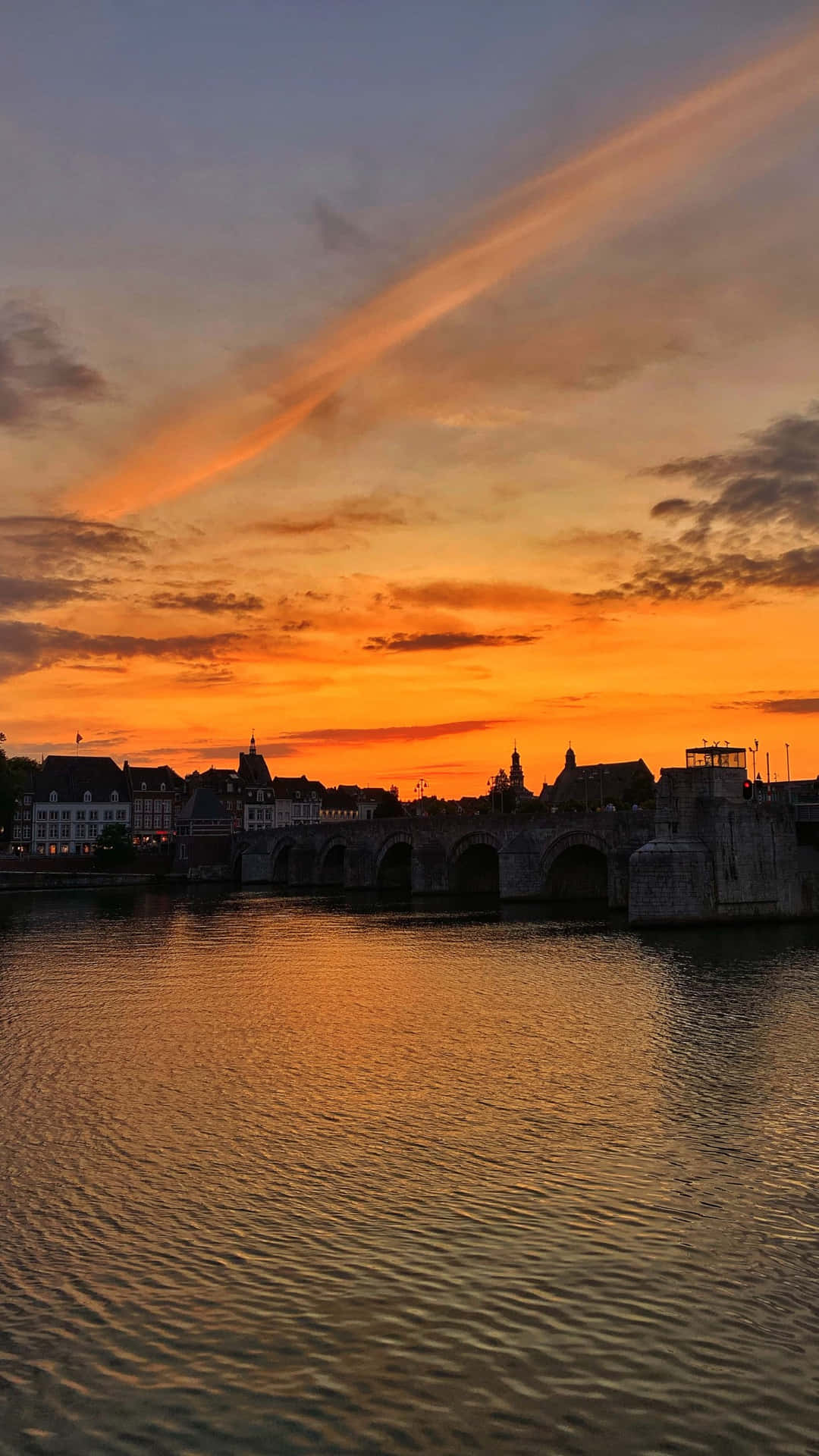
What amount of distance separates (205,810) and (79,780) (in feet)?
69.7

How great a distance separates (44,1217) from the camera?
1828 cm

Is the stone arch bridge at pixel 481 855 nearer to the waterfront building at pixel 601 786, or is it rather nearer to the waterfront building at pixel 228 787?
the waterfront building at pixel 601 786

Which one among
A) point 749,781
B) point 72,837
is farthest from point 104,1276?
point 72,837

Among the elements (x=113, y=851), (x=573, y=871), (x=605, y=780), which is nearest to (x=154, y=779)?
(x=113, y=851)

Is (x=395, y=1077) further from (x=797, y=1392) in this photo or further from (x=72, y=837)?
(x=72, y=837)

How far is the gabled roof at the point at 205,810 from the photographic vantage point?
155 meters

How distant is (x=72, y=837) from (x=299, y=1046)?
13660cm

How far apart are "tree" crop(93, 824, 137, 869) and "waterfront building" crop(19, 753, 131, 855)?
16.8 m

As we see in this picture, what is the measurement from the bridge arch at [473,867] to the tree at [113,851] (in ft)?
201

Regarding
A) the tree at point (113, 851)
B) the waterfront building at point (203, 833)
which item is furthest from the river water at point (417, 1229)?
the waterfront building at point (203, 833)

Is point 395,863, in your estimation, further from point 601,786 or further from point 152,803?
point 152,803

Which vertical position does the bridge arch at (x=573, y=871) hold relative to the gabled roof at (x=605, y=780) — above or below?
below

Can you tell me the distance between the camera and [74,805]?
162000mm

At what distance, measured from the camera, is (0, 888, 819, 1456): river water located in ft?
39.7
